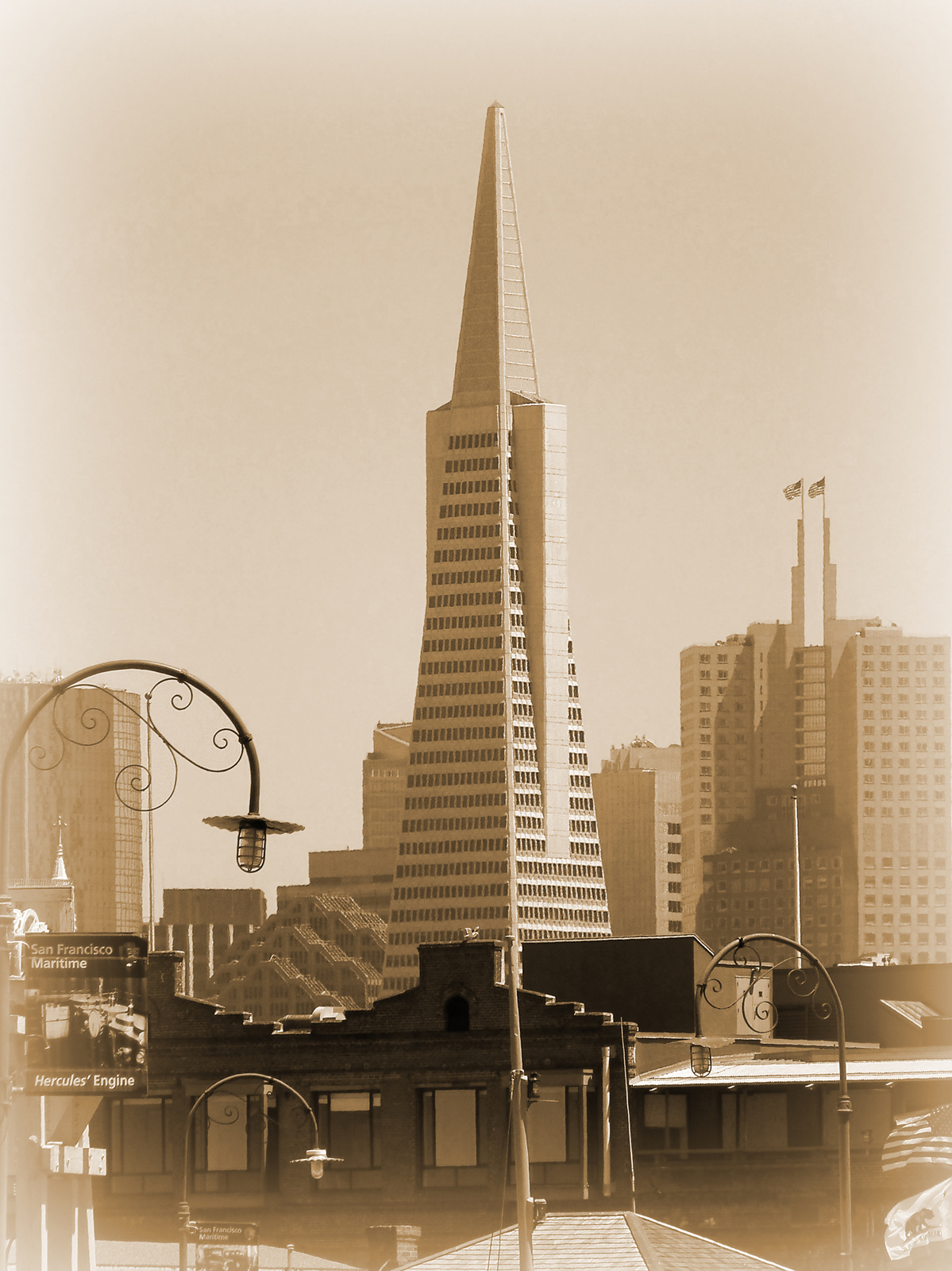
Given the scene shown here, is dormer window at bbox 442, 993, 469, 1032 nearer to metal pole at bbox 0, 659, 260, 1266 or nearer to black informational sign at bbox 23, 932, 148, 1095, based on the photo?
black informational sign at bbox 23, 932, 148, 1095

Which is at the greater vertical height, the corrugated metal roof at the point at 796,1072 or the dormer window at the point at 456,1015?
the dormer window at the point at 456,1015

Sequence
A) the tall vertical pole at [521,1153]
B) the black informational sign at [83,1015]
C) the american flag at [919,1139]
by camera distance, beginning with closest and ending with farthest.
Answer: the black informational sign at [83,1015], the tall vertical pole at [521,1153], the american flag at [919,1139]

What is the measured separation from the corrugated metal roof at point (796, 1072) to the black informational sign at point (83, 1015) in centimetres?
3593

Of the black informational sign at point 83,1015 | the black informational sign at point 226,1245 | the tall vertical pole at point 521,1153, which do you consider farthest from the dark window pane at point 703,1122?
the black informational sign at point 83,1015

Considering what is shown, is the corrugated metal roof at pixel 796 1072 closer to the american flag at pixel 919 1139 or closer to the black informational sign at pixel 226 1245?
the american flag at pixel 919 1139

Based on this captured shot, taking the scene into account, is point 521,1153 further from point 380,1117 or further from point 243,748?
point 243,748

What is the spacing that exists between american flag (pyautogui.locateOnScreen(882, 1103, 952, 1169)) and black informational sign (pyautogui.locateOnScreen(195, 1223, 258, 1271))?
2206 cm

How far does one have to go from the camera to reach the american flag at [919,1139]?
214 feet

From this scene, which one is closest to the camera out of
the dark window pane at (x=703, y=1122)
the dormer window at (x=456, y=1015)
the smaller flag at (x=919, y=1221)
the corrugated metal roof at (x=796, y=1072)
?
the dormer window at (x=456, y=1015)

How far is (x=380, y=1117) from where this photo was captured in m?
62.3

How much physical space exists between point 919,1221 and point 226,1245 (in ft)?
71.6

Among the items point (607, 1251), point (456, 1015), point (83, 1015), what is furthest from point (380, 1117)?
point (83, 1015)

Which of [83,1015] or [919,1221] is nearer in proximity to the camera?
[83,1015]

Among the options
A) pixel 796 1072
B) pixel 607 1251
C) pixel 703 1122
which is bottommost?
pixel 607 1251
